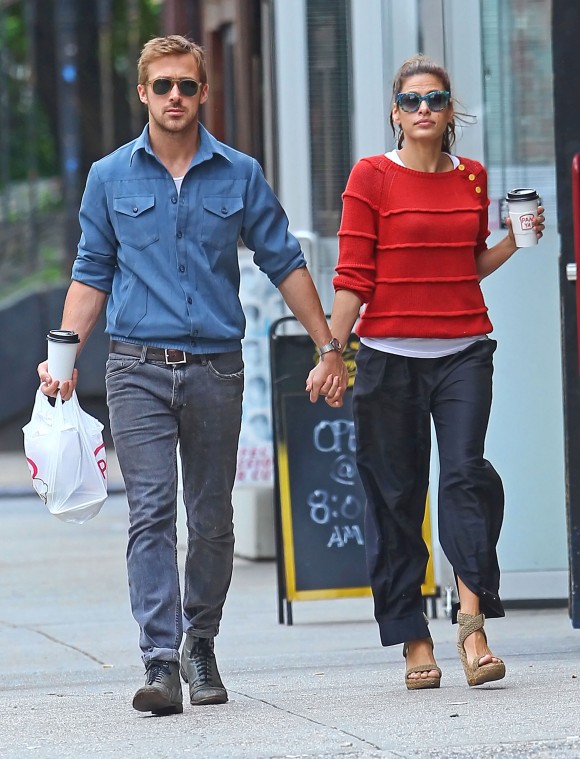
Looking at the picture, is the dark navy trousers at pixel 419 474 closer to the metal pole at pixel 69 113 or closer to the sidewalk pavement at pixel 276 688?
the sidewalk pavement at pixel 276 688

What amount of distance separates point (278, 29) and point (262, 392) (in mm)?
1790

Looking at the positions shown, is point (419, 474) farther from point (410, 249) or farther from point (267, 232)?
point (267, 232)

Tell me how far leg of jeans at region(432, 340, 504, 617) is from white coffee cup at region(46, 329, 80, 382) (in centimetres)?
108

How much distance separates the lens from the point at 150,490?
15.7ft

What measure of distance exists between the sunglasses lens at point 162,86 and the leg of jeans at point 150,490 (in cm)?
77

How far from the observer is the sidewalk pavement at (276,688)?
4.27 meters

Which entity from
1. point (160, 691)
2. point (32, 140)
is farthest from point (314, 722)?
point (32, 140)

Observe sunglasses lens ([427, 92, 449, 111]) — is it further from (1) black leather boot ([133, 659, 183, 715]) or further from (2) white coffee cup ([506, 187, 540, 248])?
(1) black leather boot ([133, 659, 183, 715])

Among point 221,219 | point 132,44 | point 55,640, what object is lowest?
point 55,640

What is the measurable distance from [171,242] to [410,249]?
0.70m

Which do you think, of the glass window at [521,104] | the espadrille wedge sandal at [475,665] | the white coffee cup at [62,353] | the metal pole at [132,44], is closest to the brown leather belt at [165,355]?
the white coffee cup at [62,353]

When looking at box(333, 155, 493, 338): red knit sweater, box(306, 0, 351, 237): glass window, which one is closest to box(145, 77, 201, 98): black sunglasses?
box(333, 155, 493, 338): red knit sweater

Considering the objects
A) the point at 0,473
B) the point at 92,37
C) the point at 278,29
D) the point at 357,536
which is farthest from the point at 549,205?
the point at 92,37

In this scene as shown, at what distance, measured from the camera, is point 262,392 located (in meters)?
8.56
